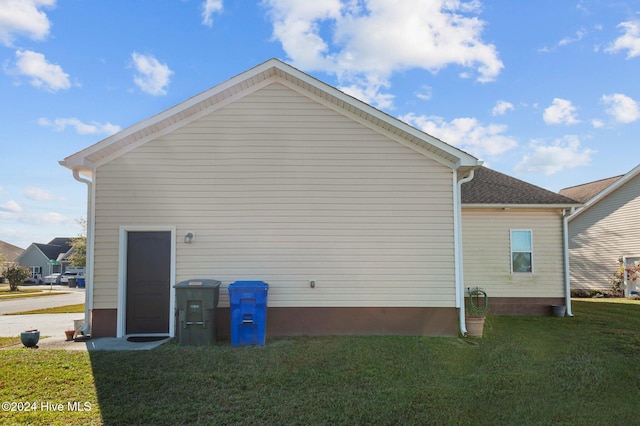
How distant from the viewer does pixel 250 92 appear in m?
8.62

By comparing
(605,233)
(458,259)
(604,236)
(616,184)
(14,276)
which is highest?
(616,184)

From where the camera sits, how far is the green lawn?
443 cm

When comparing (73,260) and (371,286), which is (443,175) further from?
(73,260)

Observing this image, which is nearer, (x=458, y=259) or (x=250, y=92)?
(x=458, y=259)

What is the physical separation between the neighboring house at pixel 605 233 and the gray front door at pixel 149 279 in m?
16.9

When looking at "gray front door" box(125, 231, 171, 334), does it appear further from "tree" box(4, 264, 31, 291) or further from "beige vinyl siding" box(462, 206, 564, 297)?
"tree" box(4, 264, 31, 291)

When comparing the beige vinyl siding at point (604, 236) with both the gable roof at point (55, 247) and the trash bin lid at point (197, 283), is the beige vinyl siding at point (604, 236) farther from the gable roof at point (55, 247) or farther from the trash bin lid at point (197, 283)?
the gable roof at point (55, 247)

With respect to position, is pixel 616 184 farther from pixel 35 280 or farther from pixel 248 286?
pixel 35 280

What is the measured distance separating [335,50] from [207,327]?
313 inches

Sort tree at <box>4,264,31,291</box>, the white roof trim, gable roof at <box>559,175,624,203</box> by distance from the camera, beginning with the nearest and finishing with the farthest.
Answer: the white roof trim, gable roof at <box>559,175,624,203</box>, tree at <box>4,264,31,291</box>

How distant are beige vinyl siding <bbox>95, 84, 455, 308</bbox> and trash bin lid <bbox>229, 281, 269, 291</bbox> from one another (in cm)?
41

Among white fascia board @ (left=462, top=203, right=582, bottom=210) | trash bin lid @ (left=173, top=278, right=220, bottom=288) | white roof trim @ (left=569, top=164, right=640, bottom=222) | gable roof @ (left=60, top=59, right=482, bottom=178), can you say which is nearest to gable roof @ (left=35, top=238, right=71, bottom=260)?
gable roof @ (left=60, top=59, right=482, bottom=178)

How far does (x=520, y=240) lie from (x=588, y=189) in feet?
45.1

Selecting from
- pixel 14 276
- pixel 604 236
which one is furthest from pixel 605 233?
pixel 14 276
